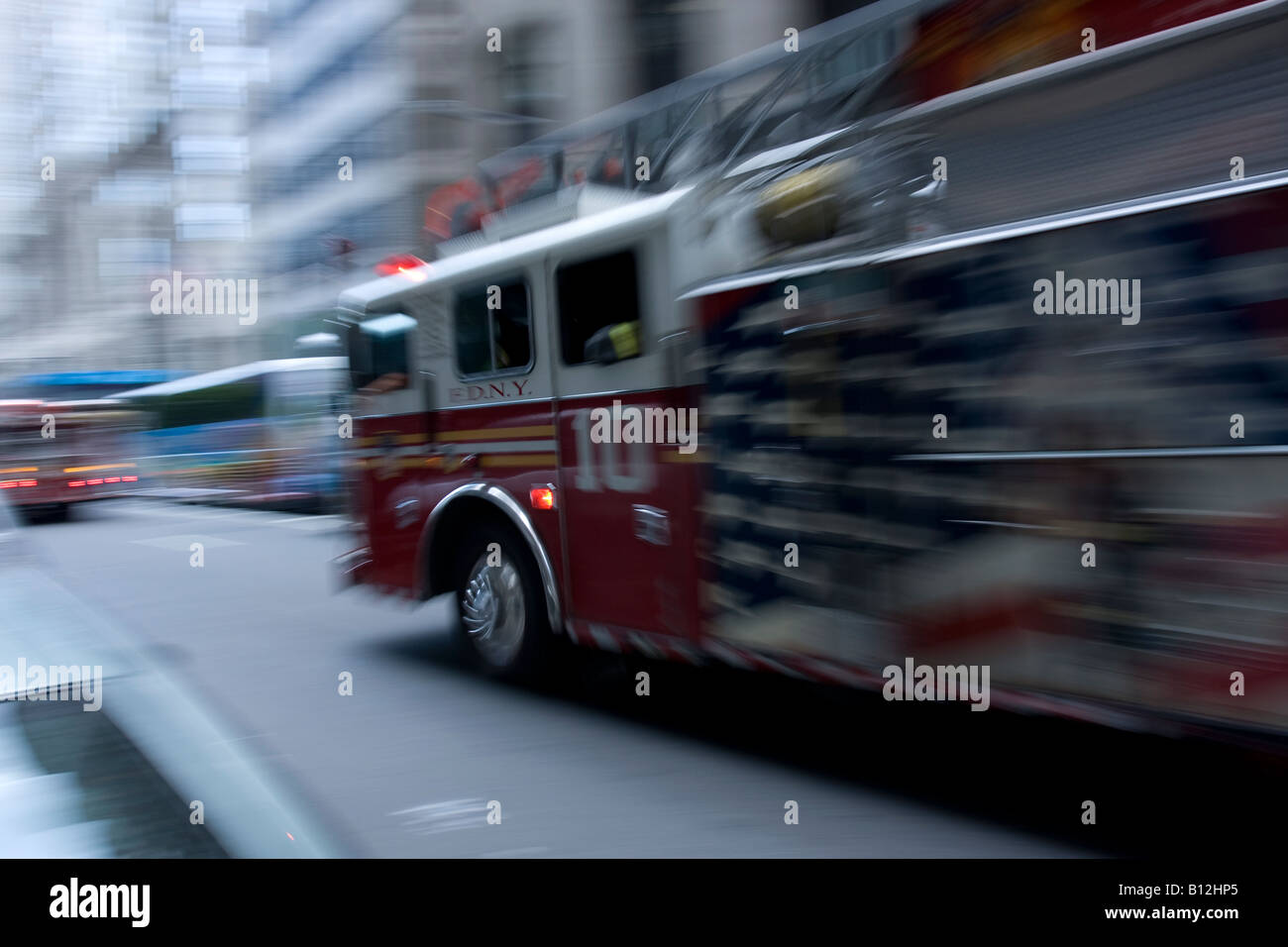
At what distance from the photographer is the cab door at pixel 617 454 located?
547 cm

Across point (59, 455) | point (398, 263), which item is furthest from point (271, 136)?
point (398, 263)

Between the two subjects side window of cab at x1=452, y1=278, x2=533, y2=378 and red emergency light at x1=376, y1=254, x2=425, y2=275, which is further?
red emergency light at x1=376, y1=254, x2=425, y2=275

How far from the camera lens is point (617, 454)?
577cm

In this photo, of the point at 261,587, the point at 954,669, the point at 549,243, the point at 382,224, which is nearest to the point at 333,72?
the point at 382,224

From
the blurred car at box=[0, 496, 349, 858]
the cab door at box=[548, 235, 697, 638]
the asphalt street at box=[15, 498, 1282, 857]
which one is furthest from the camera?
Result: the cab door at box=[548, 235, 697, 638]

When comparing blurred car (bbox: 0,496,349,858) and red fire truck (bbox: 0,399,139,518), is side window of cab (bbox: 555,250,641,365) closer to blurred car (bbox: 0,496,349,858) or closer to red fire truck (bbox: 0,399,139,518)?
blurred car (bbox: 0,496,349,858)

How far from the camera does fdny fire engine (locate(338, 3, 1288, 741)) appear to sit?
346cm

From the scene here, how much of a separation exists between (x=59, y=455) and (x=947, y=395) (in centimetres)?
2038

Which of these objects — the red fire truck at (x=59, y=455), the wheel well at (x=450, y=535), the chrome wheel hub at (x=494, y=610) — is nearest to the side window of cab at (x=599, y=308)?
the wheel well at (x=450, y=535)

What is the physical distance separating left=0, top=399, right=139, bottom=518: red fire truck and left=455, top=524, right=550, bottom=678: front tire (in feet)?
52.6

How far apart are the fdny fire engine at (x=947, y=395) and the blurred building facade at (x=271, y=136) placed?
237cm

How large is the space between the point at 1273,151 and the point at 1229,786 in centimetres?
251

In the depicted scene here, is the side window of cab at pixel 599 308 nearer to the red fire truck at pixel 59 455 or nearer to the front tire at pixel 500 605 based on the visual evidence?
the front tire at pixel 500 605

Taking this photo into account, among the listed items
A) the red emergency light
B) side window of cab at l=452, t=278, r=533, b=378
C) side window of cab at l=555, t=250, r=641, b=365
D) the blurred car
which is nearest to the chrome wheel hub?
side window of cab at l=452, t=278, r=533, b=378
